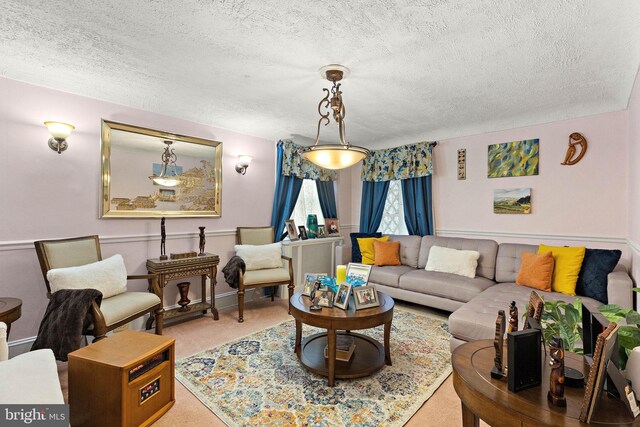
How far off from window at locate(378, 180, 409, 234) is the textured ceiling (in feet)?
6.12

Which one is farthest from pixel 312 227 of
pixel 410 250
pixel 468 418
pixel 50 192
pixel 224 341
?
pixel 468 418

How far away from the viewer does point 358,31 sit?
183 cm

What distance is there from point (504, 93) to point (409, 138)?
1.73 metres

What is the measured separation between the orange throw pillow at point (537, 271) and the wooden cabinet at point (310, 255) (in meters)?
2.57

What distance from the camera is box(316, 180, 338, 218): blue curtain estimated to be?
199 inches

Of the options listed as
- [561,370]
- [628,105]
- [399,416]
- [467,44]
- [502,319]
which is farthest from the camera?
[628,105]

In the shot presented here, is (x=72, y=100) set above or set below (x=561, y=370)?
above

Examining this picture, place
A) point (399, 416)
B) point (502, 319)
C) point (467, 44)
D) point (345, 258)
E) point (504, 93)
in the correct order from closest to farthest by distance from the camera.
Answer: point (502, 319) < point (399, 416) < point (467, 44) < point (504, 93) < point (345, 258)

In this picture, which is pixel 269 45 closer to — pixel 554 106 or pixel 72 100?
pixel 72 100

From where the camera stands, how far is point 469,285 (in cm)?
328

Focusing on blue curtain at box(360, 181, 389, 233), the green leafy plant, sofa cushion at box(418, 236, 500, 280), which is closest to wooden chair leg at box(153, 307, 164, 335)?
the green leafy plant

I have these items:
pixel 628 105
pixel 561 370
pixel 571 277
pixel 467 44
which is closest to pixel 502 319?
pixel 561 370

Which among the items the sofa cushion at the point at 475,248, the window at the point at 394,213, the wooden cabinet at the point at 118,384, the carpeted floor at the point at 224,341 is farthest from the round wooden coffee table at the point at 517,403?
the window at the point at 394,213

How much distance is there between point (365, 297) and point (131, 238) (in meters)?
2.49
